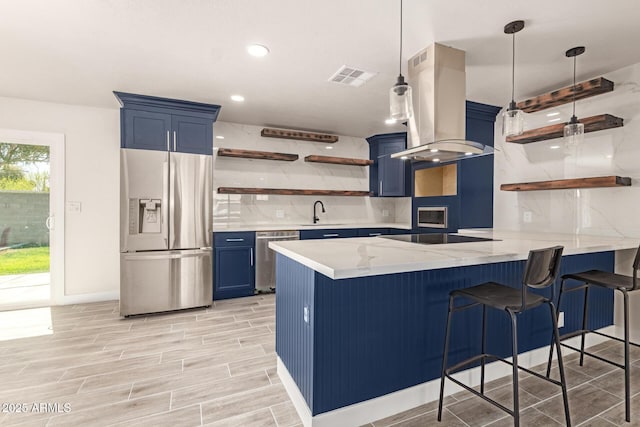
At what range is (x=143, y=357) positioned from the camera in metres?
2.52

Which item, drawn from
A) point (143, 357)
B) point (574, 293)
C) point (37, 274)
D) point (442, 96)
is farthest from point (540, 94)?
point (37, 274)

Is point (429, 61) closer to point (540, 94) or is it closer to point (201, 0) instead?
point (201, 0)

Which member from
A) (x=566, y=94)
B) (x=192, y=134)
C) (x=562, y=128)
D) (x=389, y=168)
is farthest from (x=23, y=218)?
(x=566, y=94)

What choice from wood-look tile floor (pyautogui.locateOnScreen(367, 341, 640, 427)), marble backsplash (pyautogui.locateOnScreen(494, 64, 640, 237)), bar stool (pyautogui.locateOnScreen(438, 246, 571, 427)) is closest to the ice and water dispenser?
wood-look tile floor (pyautogui.locateOnScreen(367, 341, 640, 427))

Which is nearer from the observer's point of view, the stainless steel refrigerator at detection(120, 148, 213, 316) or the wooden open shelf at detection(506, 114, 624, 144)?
the wooden open shelf at detection(506, 114, 624, 144)

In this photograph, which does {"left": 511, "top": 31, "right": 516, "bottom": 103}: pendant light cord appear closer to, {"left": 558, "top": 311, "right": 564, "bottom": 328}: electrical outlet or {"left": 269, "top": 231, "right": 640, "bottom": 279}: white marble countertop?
{"left": 269, "top": 231, "right": 640, "bottom": 279}: white marble countertop

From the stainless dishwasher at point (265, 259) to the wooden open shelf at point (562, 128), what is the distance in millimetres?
3007

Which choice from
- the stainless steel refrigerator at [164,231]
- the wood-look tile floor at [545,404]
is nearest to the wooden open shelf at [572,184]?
the wood-look tile floor at [545,404]

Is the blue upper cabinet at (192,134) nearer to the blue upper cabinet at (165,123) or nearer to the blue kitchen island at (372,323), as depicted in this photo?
the blue upper cabinet at (165,123)

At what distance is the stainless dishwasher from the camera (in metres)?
4.22

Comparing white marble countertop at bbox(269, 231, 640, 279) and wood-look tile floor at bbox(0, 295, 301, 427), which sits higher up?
white marble countertop at bbox(269, 231, 640, 279)

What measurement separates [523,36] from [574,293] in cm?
208

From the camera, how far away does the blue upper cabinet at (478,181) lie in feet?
Result: 12.8

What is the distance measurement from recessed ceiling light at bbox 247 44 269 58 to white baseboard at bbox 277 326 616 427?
235 centimetres
